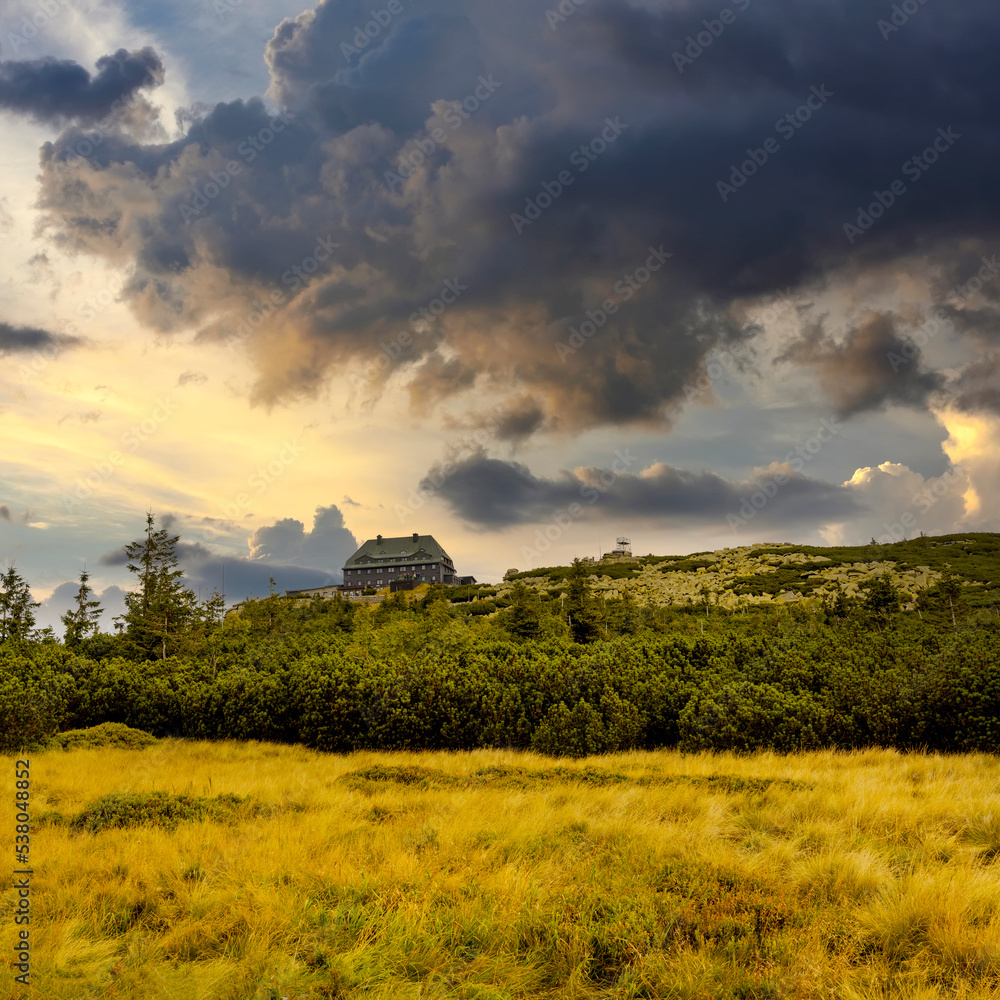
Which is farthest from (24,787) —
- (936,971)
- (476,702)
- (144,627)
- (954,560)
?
(954,560)

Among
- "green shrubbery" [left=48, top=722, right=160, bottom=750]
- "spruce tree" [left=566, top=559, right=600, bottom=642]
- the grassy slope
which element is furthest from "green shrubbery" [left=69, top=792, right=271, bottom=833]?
the grassy slope

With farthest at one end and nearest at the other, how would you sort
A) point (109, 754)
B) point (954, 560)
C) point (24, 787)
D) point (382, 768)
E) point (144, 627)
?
point (954, 560)
point (144, 627)
point (109, 754)
point (382, 768)
point (24, 787)

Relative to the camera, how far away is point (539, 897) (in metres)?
6.45

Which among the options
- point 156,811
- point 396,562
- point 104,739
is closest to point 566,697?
point 156,811

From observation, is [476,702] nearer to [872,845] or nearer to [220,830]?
[220,830]

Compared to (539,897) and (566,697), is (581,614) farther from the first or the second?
(539,897)

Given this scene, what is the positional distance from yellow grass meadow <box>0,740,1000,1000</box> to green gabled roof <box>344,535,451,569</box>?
11313 centimetres

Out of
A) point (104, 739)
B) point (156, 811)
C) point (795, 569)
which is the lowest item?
point (104, 739)

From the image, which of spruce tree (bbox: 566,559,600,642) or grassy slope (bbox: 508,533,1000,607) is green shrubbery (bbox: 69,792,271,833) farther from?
grassy slope (bbox: 508,533,1000,607)

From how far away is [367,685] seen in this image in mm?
18547

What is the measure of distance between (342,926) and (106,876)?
353 cm

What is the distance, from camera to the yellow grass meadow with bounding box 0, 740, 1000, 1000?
5.20 metres

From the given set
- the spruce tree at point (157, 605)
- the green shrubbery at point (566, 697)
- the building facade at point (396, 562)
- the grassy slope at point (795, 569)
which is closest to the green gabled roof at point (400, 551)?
the building facade at point (396, 562)

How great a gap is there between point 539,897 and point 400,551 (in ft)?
397
